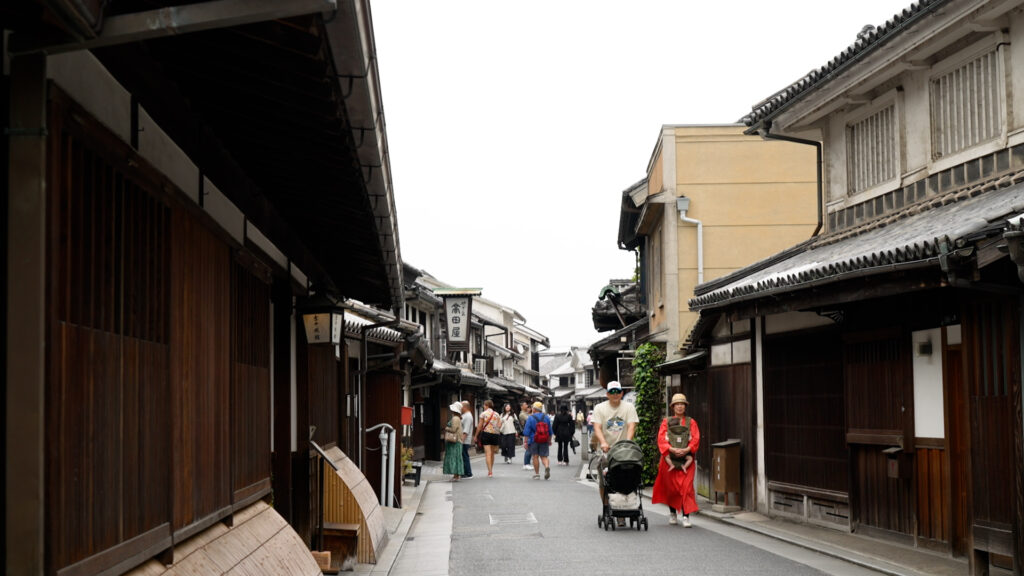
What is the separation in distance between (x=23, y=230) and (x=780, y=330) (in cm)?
1464

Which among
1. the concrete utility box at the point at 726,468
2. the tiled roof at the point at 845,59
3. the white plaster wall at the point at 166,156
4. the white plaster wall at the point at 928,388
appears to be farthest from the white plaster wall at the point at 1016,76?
the white plaster wall at the point at 166,156

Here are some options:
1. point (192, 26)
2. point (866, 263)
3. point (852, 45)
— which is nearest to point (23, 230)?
point (192, 26)

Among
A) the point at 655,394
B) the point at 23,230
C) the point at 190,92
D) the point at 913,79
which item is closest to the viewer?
the point at 23,230

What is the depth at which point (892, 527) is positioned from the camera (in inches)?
528

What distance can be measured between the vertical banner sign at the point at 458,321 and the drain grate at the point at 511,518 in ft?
82.1

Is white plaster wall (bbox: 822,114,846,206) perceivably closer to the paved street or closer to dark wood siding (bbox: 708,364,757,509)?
dark wood siding (bbox: 708,364,757,509)

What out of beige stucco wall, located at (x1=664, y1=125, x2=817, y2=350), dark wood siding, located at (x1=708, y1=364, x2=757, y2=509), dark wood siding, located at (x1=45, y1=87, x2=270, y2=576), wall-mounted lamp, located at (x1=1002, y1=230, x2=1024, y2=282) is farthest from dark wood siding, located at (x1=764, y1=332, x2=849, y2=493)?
beige stucco wall, located at (x1=664, y1=125, x2=817, y2=350)

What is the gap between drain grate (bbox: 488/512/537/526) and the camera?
662 inches

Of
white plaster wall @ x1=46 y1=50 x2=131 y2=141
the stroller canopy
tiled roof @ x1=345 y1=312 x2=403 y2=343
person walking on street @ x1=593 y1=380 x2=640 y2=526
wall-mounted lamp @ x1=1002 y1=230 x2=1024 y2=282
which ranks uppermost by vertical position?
white plaster wall @ x1=46 y1=50 x2=131 y2=141

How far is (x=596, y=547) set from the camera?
1351 cm

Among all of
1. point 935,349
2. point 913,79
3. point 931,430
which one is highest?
point 913,79

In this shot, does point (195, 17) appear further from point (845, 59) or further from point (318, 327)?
point (845, 59)

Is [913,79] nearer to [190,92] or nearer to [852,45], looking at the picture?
[852,45]

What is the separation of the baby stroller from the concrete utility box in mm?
3014
